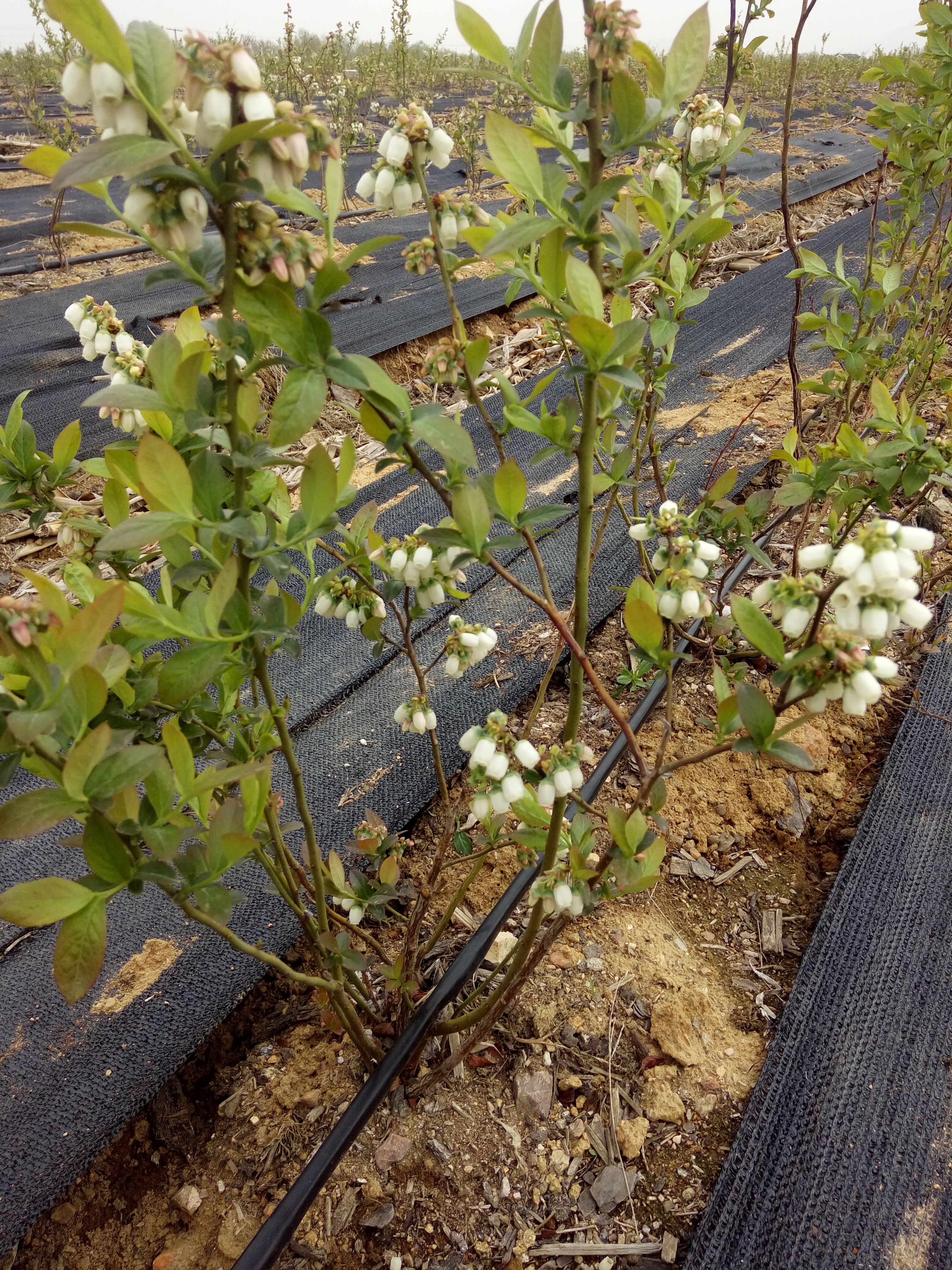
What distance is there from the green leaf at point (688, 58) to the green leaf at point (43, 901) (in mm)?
894

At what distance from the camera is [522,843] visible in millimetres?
1092

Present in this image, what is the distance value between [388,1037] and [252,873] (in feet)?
1.69

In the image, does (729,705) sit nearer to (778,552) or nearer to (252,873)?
(252,873)

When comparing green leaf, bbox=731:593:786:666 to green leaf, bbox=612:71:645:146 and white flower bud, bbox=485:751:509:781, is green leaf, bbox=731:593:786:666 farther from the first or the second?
green leaf, bbox=612:71:645:146

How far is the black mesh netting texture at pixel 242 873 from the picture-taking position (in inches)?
51.7

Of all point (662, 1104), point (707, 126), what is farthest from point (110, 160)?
point (662, 1104)

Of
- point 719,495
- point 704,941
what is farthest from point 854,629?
point 704,941

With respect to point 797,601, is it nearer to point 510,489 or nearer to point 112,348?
point 510,489

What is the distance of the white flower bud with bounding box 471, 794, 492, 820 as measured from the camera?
3.02ft

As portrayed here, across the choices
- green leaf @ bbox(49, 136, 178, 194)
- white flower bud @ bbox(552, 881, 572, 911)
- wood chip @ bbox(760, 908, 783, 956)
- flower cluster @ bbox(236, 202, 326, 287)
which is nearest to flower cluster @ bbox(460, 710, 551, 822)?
white flower bud @ bbox(552, 881, 572, 911)

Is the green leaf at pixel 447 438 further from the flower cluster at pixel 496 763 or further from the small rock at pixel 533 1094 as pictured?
the small rock at pixel 533 1094

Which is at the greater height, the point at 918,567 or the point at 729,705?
the point at 918,567

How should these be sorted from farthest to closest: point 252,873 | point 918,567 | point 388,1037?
point 252,873
point 388,1037
point 918,567

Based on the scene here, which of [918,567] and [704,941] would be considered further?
[704,941]
